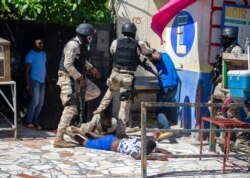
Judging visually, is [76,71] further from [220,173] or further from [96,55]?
[220,173]

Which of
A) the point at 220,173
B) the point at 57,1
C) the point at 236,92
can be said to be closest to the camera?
the point at 236,92

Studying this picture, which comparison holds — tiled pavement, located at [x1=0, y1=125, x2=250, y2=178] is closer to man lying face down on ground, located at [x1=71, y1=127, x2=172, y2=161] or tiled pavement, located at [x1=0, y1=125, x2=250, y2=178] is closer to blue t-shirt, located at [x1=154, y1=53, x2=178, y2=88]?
man lying face down on ground, located at [x1=71, y1=127, x2=172, y2=161]

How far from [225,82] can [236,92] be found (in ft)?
1.06

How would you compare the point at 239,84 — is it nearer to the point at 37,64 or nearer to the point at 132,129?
the point at 132,129

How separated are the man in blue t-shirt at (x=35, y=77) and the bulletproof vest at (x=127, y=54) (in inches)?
61.0

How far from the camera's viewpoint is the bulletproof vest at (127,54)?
811 centimetres

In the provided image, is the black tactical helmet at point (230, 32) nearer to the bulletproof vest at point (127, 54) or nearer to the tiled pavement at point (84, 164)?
the bulletproof vest at point (127, 54)

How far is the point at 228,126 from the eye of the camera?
650 centimetres

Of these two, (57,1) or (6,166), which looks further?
(57,1)

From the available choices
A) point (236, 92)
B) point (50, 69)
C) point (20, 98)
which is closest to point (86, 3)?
point (50, 69)

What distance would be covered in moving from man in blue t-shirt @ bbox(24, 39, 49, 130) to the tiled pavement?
118cm

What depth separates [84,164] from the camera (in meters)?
6.73

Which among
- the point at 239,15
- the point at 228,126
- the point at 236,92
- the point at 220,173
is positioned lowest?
the point at 220,173

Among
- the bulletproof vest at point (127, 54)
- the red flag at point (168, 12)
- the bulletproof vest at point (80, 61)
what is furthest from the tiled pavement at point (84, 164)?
the red flag at point (168, 12)
